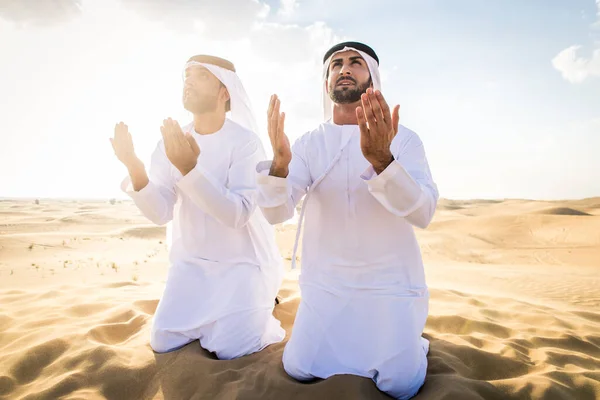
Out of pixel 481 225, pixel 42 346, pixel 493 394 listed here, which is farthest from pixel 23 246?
pixel 481 225

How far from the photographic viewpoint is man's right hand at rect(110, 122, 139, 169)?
2.98m

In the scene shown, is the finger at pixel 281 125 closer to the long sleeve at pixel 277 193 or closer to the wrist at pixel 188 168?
the long sleeve at pixel 277 193

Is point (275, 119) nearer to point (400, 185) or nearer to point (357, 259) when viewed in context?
point (400, 185)

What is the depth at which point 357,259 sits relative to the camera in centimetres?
257

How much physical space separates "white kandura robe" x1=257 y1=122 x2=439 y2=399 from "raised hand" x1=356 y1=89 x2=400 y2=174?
9 cm

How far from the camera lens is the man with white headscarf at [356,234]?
2.17 metres

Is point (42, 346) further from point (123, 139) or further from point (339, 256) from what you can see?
point (339, 256)

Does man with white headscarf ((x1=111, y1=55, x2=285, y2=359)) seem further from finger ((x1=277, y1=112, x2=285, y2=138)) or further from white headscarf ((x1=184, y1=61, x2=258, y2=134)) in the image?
finger ((x1=277, y1=112, x2=285, y2=138))

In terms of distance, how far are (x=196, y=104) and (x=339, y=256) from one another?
1.82m

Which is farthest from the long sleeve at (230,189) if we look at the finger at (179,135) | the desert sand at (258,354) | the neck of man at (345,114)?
the desert sand at (258,354)

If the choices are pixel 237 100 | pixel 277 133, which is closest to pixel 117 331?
pixel 237 100

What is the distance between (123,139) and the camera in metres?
3.02

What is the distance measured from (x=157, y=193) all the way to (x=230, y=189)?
1.81 feet

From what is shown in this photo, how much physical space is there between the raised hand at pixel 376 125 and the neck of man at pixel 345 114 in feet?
2.67
